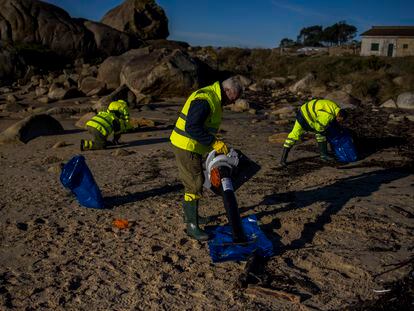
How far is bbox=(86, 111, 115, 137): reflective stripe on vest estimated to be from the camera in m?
8.50

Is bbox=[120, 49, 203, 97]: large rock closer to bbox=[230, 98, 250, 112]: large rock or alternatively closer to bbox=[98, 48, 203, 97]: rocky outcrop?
bbox=[98, 48, 203, 97]: rocky outcrop

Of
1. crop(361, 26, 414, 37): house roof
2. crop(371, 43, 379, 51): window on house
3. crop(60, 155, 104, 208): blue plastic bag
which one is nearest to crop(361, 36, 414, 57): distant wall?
crop(371, 43, 379, 51): window on house

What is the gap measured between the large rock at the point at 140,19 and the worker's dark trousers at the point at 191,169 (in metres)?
28.8

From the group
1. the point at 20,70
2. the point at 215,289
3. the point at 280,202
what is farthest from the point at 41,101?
the point at 215,289

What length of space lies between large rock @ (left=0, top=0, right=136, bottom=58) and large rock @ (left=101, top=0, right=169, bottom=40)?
5339 mm

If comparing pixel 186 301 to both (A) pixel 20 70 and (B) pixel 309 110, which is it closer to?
(B) pixel 309 110

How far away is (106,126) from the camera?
859 cm

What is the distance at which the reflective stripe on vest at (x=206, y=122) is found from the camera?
14.1ft

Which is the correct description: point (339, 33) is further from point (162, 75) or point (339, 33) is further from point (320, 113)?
point (320, 113)

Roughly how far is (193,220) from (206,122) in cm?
112

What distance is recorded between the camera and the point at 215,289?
3.70 meters

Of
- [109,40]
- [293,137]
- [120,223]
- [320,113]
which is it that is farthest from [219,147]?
[109,40]

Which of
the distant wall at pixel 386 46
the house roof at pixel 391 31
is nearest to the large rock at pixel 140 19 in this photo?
the distant wall at pixel 386 46

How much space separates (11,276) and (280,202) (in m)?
3.52
